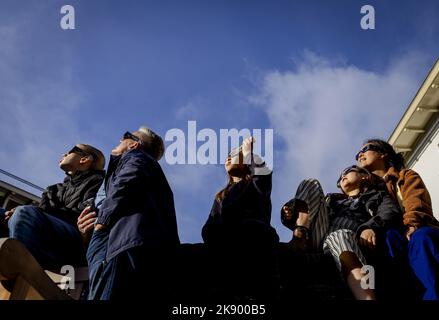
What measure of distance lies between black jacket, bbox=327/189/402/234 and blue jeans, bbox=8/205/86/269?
2.07 m

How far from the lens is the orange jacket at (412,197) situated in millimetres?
3471

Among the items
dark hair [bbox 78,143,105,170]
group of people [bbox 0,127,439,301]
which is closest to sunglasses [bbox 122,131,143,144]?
group of people [bbox 0,127,439,301]

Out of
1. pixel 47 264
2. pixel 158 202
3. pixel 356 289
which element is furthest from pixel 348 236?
pixel 47 264

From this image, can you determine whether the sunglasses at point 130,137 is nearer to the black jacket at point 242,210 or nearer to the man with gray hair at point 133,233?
the man with gray hair at point 133,233

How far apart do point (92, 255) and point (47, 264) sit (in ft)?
2.83

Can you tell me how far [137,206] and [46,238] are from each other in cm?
105

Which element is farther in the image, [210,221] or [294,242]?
[294,242]

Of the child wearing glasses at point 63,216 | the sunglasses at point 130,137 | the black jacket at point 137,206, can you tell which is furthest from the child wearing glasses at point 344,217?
the child wearing glasses at point 63,216

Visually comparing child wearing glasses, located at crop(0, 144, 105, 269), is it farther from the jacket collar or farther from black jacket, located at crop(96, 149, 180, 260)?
the jacket collar

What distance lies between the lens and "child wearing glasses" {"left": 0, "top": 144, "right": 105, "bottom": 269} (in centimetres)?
375

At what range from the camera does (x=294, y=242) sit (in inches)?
157

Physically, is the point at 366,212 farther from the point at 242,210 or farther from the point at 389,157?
the point at 242,210

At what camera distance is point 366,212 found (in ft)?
13.2
